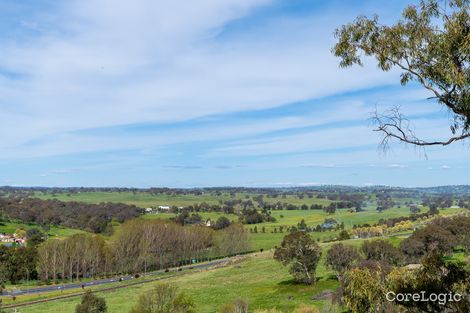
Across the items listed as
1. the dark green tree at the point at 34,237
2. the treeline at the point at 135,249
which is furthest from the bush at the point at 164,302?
the dark green tree at the point at 34,237

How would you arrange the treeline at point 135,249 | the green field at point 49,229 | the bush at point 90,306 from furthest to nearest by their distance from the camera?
the green field at point 49,229 < the treeline at point 135,249 < the bush at point 90,306

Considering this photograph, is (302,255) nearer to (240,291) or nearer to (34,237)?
(240,291)

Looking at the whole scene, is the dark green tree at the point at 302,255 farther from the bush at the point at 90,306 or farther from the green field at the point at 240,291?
the bush at the point at 90,306

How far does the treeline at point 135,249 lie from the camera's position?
375 feet

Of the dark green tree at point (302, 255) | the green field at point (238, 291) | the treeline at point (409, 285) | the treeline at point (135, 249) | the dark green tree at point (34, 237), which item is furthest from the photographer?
the dark green tree at point (34, 237)

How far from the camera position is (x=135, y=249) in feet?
422

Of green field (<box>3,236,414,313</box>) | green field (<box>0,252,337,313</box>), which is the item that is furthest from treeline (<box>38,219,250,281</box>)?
green field (<box>0,252,337,313</box>)

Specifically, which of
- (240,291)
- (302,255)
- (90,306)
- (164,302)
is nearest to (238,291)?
(240,291)

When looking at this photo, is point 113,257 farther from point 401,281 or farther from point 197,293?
point 401,281

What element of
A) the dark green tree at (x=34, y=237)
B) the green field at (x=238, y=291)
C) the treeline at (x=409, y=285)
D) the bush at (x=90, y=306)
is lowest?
the green field at (x=238, y=291)

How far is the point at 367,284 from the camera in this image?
30078mm

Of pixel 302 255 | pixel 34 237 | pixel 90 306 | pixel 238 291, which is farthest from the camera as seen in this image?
pixel 34 237

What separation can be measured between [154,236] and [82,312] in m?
80.6

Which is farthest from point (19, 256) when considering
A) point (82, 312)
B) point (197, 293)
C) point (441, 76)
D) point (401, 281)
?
point (441, 76)
